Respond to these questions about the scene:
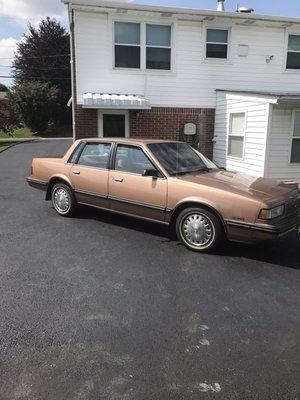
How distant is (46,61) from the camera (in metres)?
40.7

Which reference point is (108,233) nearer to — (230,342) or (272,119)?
(230,342)

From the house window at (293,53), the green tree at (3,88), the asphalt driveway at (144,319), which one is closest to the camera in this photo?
the asphalt driveway at (144,319)

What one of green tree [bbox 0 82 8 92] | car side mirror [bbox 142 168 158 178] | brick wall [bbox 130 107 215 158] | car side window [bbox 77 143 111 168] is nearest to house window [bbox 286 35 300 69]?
brick wall [bbox 130 107 215 158]

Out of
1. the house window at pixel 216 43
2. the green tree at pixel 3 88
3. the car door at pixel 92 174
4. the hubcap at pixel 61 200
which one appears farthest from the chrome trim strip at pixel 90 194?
the green tree at pixel 3 88

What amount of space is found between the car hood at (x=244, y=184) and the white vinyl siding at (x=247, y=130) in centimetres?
489

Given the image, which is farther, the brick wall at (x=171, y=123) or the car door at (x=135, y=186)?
the brick wall at (x=171, y=123)

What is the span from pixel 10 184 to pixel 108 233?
18.0 ft

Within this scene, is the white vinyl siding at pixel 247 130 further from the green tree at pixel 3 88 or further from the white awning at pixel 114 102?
the green tree at pixel 3 88

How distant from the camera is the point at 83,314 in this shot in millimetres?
3678

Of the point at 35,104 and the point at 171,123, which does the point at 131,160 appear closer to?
the point at 171,123

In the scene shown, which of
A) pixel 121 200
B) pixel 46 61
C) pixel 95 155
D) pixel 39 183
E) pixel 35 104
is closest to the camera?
pixel 121 200

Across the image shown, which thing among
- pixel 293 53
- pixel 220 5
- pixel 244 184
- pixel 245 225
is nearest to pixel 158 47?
pixel 220 5

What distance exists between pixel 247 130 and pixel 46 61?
Answer: 114 ft

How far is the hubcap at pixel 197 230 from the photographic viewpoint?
5328 mm
